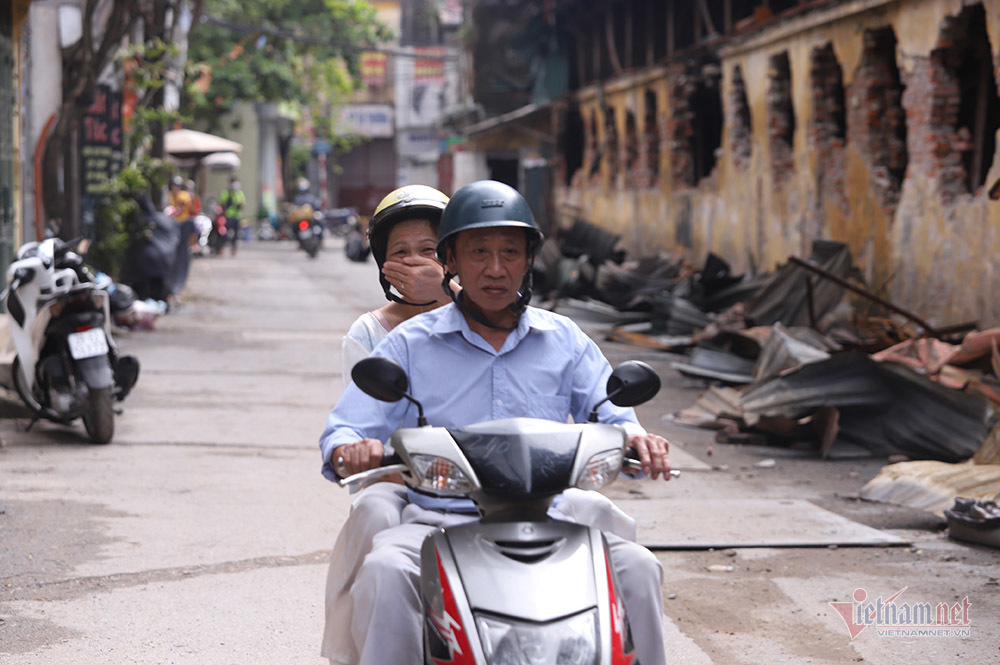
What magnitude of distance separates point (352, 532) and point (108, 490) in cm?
420

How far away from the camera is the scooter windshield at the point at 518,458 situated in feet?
8.63

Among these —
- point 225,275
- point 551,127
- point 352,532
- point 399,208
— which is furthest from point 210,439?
point 551,127

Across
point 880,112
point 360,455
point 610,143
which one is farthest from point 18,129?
point 610,143

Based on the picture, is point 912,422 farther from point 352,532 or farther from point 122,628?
point 352,532

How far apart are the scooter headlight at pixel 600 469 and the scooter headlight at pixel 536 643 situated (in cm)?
32

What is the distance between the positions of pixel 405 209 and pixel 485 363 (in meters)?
1.00

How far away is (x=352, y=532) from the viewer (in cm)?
308

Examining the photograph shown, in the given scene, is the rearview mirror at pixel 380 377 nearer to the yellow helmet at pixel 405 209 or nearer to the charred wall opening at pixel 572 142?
the yellow helmet at pixel 405 209

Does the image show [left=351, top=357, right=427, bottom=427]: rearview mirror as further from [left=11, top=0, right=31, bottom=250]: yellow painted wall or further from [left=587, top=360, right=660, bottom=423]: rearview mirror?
[left=11, top=0, right=31, bottom=250]: yellow painted wall

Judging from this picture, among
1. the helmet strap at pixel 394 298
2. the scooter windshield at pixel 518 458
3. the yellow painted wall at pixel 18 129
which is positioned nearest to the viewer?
the scooter windshield at pixel 518 458

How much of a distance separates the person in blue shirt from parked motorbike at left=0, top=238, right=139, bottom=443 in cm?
529

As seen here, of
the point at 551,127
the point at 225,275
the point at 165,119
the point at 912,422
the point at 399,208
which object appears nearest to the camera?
the point at 399,208

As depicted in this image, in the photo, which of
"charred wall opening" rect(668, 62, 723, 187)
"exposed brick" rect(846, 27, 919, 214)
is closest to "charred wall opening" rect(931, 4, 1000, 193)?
"exposed brick" rect(846, 27, 919, 214)

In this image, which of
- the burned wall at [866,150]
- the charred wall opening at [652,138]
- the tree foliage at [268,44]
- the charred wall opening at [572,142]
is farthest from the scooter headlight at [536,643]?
the tree foliage at [268,44]
